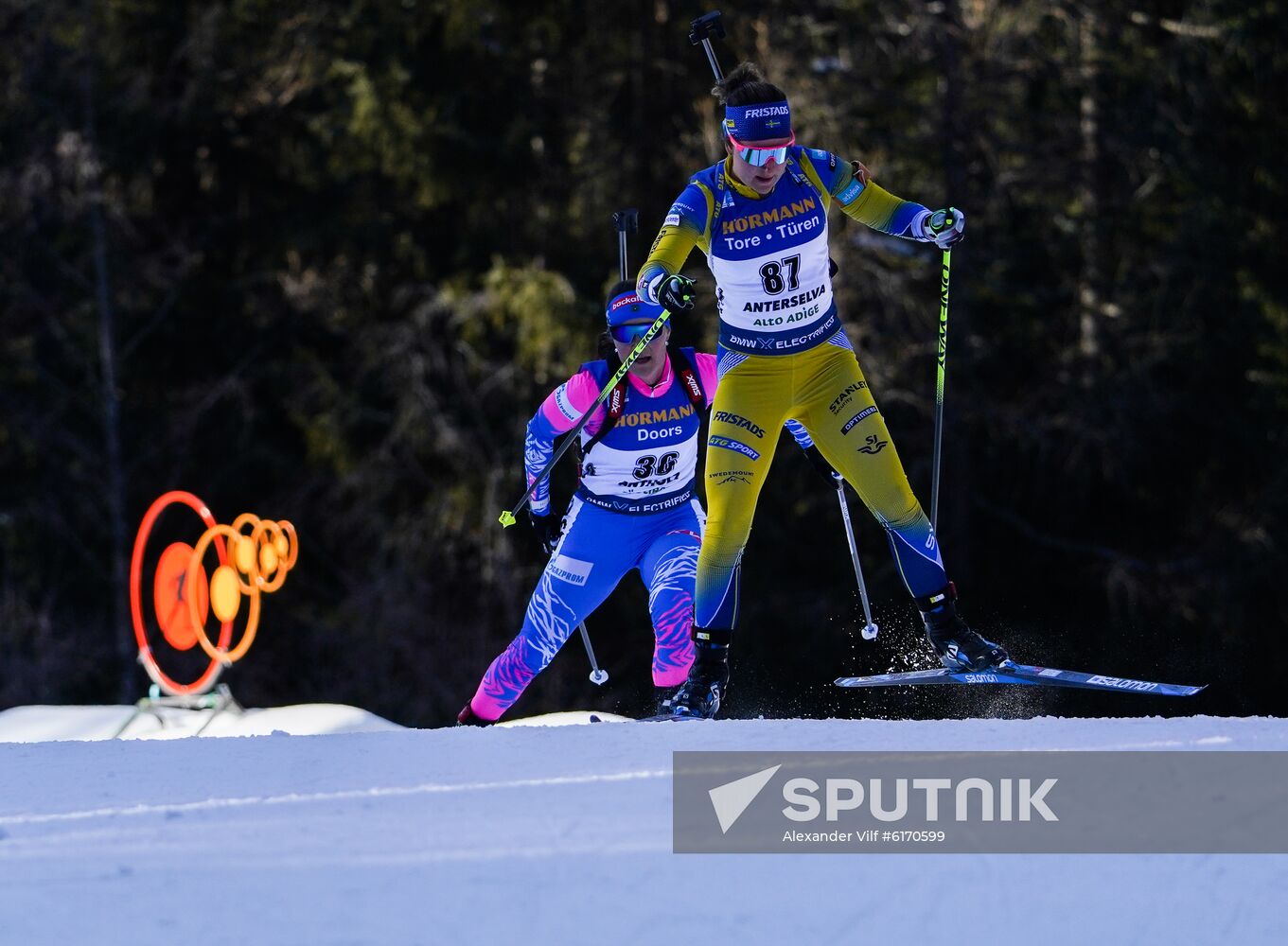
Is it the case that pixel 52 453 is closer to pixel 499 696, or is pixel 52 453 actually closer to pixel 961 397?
pixel 961 397

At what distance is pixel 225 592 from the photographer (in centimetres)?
1051

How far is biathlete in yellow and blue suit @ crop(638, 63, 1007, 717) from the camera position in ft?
19.3

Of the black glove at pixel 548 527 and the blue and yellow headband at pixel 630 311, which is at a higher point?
the blue and yellow headband at pixel 630 311

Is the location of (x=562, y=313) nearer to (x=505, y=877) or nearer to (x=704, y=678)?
(x=704, y=678)

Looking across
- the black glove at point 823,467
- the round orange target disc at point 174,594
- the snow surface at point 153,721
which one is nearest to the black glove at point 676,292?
the black glove at point 823,467

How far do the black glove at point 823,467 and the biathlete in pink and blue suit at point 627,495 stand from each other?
0.48 ft

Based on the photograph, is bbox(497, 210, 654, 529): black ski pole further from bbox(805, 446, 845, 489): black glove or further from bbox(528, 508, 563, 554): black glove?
bbox(805, 446, 845, 489): black glove

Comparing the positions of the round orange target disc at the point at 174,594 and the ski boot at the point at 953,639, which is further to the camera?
the round orange target disc at the point at 174,594

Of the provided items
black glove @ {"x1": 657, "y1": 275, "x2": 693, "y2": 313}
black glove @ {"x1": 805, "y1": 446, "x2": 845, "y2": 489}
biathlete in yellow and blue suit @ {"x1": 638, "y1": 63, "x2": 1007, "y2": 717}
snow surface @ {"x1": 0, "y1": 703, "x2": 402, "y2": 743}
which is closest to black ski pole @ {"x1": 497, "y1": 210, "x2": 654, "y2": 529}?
biathlete in yellow and blue suit @ {"x1": 638, "y1": 63, "x2": 1007, "y2": 717}

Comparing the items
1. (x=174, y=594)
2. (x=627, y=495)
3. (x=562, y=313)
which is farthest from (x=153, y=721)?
(x=562, y=313)

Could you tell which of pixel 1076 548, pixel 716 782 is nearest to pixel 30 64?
pixel 1076 548

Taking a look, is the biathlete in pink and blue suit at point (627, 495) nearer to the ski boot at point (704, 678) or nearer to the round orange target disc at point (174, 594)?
the ski boot at point (704, 678)

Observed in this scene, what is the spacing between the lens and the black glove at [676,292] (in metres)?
5.63

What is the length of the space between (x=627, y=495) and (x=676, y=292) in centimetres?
136
